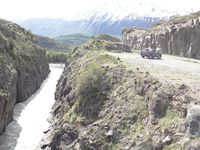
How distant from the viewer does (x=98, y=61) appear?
70.4 metres

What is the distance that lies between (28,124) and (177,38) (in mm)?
39083

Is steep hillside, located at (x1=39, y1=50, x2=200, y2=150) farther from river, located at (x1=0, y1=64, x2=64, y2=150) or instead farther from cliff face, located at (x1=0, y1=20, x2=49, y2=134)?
cliff face, located at (x1=0, y1=20, x2=49, y2=134)

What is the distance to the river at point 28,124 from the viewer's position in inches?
2800

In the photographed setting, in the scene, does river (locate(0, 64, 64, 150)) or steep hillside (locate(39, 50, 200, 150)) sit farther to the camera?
river (locate(0, 64, 64, 150))

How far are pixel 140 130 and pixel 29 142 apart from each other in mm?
30306

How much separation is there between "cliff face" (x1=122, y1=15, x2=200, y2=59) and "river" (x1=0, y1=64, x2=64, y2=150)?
28.4m

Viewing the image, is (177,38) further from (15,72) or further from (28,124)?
(28,124)

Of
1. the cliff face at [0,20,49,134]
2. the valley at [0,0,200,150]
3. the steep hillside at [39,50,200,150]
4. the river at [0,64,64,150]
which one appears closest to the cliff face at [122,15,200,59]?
the valley at [0,0,200,150]

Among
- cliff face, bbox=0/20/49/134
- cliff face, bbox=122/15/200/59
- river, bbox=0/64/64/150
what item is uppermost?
cliff face, bbox=122/15/200/59

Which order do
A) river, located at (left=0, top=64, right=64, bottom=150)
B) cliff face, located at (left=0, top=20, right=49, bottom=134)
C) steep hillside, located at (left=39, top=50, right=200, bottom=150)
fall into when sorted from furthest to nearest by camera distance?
1. cliff face, located at (left=0, top=20, right=49, bottom=134)
2. river, located at (left=0, top=64, right=64, bottom=150)
3. steep hillside, located at (left=39, top=50, right=200, bottom=150)

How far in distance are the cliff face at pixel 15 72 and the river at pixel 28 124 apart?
1778mm

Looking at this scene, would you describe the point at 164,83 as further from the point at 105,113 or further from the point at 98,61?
the point at 98,61

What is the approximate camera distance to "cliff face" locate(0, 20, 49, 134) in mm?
82812

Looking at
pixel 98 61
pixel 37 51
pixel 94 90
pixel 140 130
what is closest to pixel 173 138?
pixel 140 130
